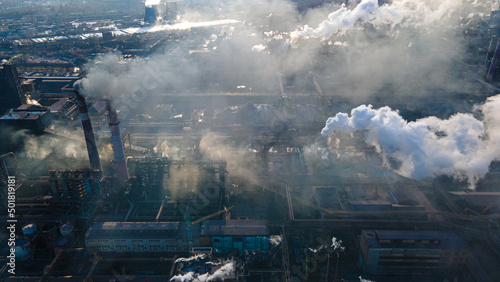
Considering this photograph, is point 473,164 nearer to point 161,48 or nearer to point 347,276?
point 347,276

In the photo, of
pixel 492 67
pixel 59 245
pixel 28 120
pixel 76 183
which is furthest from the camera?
pixel 492 67

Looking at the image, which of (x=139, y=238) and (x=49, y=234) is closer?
(x=139, y=238)

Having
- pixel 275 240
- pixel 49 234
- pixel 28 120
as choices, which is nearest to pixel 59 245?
pixel 49 234

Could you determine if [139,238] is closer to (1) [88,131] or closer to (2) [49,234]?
(2) [49,234]

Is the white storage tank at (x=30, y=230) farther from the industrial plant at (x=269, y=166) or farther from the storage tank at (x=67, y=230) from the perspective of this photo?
the storage tank at (x=67, y=230)

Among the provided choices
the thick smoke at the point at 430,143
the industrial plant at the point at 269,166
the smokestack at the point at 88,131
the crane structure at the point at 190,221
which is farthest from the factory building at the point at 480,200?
the smokestack at the point at 88,131
